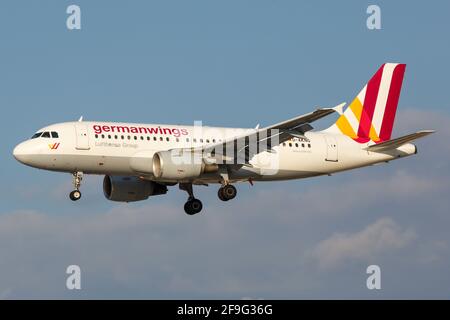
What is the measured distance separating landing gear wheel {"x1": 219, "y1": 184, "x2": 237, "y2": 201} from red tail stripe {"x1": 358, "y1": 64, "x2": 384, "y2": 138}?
973 centimetres

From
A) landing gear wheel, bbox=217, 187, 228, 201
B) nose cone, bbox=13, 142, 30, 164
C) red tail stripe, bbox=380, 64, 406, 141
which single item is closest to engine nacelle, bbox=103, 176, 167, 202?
landing gear wheel, bbox=217, 187, 228, 201

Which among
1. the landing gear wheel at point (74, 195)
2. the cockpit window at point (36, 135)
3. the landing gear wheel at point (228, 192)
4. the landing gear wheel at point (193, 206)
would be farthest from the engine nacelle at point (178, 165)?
the cockpit window at point (36, 135)

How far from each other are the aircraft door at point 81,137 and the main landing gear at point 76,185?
156cm

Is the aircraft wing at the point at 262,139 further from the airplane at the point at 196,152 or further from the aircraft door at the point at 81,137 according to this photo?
the aircraft door at the point at 81,137

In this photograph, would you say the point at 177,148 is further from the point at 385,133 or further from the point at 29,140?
the point at 385,133

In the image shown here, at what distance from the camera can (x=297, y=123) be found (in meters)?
51.2

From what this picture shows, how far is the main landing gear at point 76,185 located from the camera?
180ft

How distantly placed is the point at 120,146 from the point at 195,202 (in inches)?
265

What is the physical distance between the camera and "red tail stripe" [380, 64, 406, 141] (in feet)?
206

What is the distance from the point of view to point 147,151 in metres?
54.9

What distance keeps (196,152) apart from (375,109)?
13.5 m

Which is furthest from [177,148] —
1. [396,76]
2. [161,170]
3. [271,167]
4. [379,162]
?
[396,76]

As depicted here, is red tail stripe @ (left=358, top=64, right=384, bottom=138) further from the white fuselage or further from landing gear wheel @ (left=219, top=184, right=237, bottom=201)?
landing gear wheel @ (left=219, top=184, right=237, bottom=201)

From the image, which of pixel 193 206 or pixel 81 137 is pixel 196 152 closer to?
pixel 193 206
